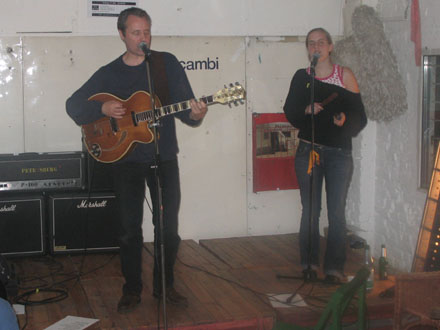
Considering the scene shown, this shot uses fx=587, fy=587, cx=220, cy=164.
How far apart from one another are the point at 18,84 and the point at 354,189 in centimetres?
300

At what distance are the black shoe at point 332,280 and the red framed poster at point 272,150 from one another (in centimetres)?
153

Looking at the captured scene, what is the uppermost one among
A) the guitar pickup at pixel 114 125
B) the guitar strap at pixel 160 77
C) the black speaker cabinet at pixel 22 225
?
the guitar strap at pixel 160 77

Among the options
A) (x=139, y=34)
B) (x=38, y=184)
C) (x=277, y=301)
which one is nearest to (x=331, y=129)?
(x=277, y=301)

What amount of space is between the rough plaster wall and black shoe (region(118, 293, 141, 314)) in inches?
86.2

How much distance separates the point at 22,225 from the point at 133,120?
5.34ft

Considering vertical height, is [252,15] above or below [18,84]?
above

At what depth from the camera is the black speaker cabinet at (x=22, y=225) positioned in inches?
174

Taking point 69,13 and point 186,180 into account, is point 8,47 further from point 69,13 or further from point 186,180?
point 186,180

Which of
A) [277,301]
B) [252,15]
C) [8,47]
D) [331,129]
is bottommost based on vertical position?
[277,301]

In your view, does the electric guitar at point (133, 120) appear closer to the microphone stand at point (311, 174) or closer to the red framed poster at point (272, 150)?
the microphone stand at point (311, 174)

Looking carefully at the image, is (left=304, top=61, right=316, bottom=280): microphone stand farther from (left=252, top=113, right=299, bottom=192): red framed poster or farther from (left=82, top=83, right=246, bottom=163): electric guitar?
(left=252, top=113, right=299, bottom=192): red framed poster

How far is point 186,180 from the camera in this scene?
5.22 meters

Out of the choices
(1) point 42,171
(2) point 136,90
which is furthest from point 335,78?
(1) point 42,171

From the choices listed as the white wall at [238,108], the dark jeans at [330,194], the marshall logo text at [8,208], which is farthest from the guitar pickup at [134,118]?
the white wall at [238,108]
